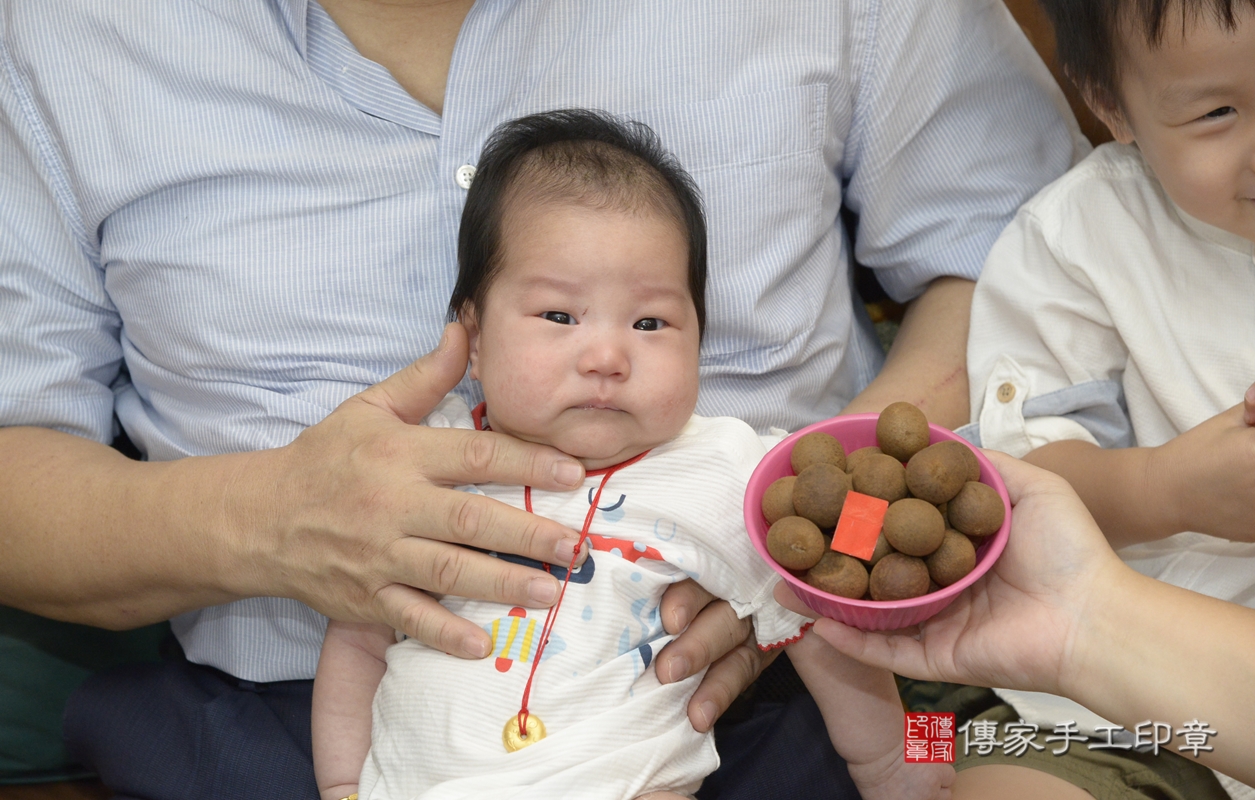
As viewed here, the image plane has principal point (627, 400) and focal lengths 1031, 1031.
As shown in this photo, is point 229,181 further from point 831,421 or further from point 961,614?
point 961,614

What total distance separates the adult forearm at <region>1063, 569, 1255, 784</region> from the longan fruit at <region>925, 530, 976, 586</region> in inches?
6.8

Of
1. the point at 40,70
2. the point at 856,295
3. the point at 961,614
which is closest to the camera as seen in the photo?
the point at 961,614

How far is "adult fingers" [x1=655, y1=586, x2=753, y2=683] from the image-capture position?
4.18ft

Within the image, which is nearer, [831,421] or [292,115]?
[831,421]

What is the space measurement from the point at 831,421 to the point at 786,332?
0.88ft

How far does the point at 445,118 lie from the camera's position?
4.78ft

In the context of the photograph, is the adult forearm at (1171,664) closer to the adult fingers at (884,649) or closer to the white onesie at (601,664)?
the adult fingers at (884,649)

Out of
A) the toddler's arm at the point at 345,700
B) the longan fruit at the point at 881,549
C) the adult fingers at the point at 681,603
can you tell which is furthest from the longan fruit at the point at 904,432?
the toddler's arm at the point at 345,700

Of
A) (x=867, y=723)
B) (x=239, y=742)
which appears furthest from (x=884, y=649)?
(x=239, y=742)

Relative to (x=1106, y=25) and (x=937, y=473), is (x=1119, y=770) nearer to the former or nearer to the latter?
(x=937, y=473)

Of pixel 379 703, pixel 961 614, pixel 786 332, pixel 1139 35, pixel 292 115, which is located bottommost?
pixel 379 703

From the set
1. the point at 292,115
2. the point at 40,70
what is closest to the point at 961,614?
the point at 292,115

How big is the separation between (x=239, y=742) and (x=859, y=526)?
945 mm

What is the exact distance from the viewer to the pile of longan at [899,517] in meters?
1.09
